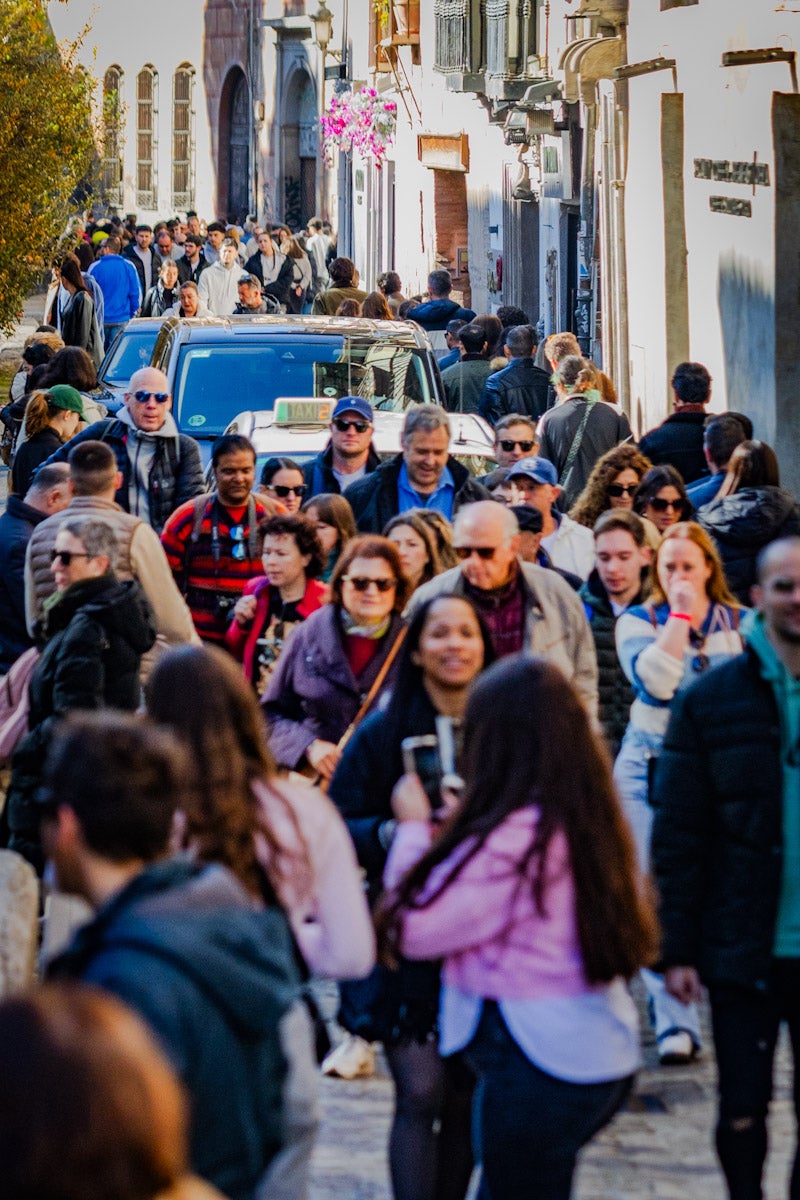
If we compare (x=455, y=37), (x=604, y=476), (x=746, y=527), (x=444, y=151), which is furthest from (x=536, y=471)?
(x=444, y=151)

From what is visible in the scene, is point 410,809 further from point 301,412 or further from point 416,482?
point 301,412

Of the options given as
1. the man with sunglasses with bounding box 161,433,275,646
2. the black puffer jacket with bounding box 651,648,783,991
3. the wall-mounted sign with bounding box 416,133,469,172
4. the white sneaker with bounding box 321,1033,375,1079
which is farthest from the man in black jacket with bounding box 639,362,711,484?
the wall-mounted sign with bounding box 416,133,469,172

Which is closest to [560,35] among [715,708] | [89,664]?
[89,664]

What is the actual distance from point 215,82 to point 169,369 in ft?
132

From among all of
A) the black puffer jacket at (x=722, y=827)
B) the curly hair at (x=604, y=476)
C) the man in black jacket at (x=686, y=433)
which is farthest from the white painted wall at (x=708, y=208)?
the black puffer jacket at (x=722, y=827)

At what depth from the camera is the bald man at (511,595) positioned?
19.9 ft

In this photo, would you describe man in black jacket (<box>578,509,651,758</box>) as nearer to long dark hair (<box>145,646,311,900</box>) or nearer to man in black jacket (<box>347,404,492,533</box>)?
man in black jacket (<box>347,404,492,533</box>)

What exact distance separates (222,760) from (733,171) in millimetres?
11092

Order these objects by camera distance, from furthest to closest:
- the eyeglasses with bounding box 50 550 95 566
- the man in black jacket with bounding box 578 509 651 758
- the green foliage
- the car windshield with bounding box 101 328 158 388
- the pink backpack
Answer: the green foliage, the car windshield with bounding box 101 328 158 388, the man in black jacket with bounding box 578 509 651 758, the pink backpack, the eyeglasses with bounding box 50 550 95 566

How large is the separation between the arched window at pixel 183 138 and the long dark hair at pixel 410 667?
49.1 meters

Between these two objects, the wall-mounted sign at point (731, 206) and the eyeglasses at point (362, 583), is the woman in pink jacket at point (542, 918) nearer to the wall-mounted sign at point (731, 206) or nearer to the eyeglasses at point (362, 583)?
the eyeglasses at point (362, 583)

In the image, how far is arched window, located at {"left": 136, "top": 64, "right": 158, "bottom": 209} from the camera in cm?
5366

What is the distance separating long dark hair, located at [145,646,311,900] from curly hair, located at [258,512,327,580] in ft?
9.81

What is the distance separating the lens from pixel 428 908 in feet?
13.2
